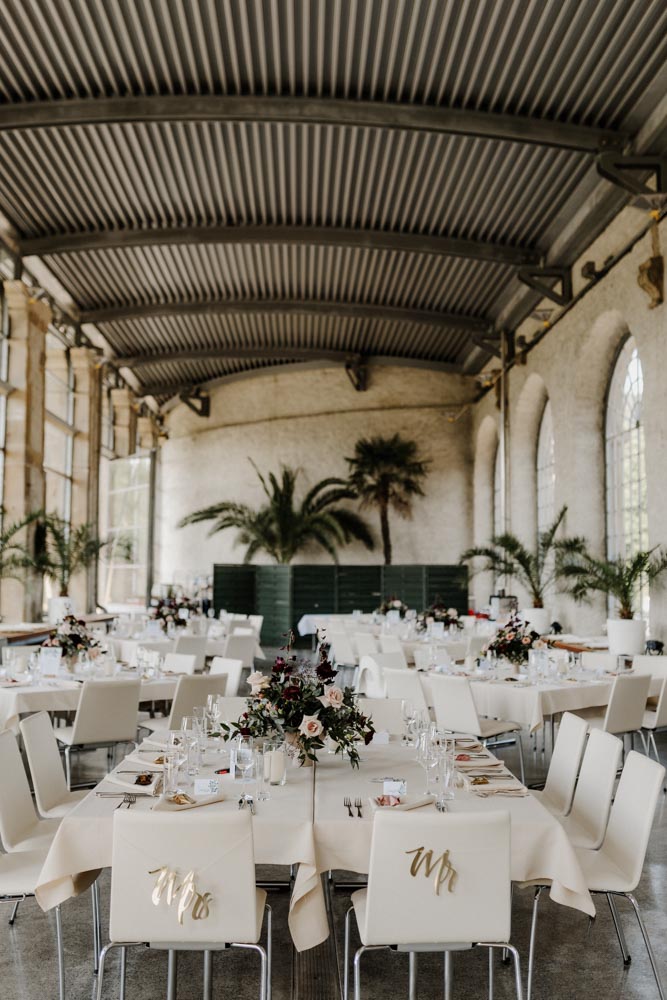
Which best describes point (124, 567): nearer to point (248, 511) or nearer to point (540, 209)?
point (248, 511)

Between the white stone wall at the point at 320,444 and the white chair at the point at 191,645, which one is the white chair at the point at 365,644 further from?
the white stone wall at the point at 320,444

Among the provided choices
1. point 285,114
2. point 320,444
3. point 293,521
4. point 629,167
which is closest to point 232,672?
point 285,114

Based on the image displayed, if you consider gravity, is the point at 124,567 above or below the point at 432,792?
above

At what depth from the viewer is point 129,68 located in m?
8.27

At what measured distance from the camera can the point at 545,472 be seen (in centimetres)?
1450

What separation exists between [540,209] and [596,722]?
24.5 ft

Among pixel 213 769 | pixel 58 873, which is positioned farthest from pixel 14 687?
pixel 58 873

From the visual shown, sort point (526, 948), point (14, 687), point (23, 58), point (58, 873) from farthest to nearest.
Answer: point (23, 58) → point (14, 687) → point (526, 948) → point (58, 873)

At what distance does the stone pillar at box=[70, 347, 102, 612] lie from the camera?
16.1 m

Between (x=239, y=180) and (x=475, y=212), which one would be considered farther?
(x=475, y=212)

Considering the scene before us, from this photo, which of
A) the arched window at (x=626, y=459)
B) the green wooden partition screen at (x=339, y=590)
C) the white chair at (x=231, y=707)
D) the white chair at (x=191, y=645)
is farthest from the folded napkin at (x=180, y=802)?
the green wooden partition screen at (x=339, y=590)

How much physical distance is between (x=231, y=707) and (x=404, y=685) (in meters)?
1.62

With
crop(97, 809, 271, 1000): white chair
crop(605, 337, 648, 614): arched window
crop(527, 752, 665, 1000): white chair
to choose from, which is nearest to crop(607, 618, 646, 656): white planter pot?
crop(605, 337, 648, 614): arched window

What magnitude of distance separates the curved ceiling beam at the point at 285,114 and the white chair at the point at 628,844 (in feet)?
23.4
